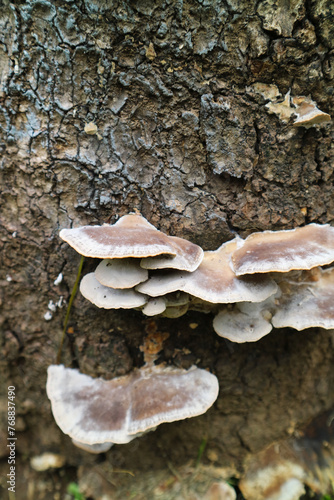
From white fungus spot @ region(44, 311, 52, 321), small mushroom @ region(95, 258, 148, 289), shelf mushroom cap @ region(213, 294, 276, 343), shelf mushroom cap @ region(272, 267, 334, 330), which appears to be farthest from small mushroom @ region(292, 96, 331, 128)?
white fungus spot @ region(44, 311, 52, 321)

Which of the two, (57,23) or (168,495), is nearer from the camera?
(57,23)

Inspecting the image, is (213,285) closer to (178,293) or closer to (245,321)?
(178,293)

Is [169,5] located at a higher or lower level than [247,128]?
higher

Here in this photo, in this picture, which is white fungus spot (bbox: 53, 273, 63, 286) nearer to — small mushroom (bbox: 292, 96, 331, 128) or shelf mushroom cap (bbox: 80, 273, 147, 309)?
shelf mushroom cap (bbox: 80, 273, 147, 309)

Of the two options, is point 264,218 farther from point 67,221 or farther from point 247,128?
point 67,221

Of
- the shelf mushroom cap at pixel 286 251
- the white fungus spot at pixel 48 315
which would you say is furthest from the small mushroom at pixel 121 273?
the white fungus spot at pixel 48 315

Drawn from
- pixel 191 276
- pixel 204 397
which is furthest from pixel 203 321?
pixel 191 276
